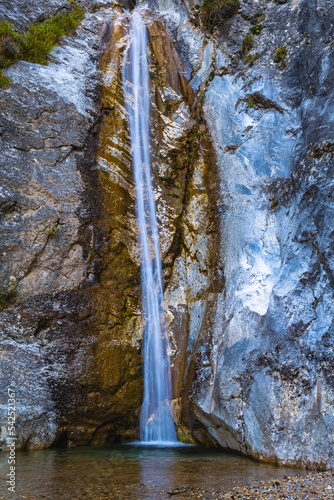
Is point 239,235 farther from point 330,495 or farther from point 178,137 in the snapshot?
point 330,495

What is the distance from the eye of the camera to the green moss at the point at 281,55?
8422mm

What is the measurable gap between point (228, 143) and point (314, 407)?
228 inches

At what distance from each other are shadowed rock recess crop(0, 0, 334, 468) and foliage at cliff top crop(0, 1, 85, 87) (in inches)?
10.4

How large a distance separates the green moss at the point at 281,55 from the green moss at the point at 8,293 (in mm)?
7224

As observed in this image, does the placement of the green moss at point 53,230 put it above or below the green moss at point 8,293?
above

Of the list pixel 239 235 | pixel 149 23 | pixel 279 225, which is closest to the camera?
pixel 279 225

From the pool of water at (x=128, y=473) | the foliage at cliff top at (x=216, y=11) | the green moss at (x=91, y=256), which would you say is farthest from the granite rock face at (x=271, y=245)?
the green moss at (x=91, y=256)

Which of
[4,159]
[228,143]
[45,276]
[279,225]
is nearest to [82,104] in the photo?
[4,159]

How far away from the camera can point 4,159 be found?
25.8 feet

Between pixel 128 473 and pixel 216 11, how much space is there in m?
10.6

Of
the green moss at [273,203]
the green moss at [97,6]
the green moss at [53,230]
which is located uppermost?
the green moss at [97,6]

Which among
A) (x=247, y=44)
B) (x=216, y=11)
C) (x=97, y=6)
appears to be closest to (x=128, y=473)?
(x=247, y=44)

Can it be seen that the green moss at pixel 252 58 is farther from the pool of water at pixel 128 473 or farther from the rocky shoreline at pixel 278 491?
the rocky shoreline at pixel 278 491

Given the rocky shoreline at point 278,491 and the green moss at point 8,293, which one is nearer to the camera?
the rocky shoreline at point 278,491
